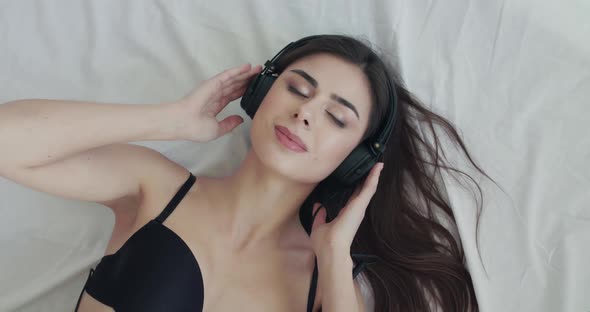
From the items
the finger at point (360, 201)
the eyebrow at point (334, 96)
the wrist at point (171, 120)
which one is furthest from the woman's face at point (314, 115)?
the wrist at point (171, 120)

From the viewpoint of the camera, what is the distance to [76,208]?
5.87 feet

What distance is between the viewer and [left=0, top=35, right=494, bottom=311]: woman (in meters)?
1.34

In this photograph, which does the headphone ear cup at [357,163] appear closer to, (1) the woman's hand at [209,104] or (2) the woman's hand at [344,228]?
(2) the woman's hand at [344,228]

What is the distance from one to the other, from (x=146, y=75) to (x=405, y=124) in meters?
0.95

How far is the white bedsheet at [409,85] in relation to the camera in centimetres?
162

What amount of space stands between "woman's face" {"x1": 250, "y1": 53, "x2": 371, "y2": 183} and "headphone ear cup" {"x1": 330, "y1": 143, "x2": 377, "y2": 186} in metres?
0.02

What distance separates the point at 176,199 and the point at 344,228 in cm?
50

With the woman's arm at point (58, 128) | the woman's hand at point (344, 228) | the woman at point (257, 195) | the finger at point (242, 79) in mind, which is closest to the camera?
the woman's arm at point (58, 128)

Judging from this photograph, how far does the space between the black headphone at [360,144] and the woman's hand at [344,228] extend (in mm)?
37

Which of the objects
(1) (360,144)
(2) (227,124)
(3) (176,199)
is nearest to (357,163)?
(1) (360,144)

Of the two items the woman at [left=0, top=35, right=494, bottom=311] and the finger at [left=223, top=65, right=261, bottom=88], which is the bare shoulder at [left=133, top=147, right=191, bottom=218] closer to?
the woman at [left=0, top=35, right=494, bottom=311]

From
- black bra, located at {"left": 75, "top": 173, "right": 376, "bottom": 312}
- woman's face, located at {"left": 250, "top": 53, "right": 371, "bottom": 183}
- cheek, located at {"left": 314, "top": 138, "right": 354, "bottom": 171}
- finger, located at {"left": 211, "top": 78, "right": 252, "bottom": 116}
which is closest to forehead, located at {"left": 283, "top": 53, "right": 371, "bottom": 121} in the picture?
woman's face, located at {"left": 250, "top": 53, "right": 371, "bottom": 183}

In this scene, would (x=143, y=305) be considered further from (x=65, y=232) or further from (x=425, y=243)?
(x=425, y=243)

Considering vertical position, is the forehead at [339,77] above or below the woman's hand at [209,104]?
above
